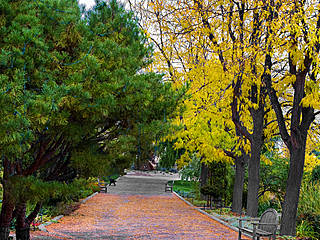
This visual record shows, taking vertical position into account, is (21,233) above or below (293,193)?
below

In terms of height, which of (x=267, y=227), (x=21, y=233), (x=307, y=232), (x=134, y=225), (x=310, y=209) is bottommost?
(x=134, y=225)

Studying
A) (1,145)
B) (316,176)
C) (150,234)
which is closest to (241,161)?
(316,176)

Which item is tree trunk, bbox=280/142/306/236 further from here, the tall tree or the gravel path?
the gravel path

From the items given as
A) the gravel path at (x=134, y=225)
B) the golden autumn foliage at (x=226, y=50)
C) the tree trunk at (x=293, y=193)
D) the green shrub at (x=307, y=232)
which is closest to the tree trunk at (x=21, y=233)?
the gravel path at (x=134, y=225)

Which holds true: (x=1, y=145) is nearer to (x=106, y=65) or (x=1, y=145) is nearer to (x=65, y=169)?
(x=106, y=65)

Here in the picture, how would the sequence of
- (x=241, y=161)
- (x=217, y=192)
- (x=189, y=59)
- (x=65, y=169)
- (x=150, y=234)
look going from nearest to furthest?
(x=65, y=169), (x=150, y=234), (x=189, y=59), (x=241, y=161), (x=217, y=192)

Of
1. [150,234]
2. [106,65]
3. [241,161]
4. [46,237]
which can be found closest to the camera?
[106,65]

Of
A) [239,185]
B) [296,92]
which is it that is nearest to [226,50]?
[296,92]

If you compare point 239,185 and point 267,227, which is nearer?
point 267,227

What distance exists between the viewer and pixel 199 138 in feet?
52.2

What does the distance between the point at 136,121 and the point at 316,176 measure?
50.7 feet

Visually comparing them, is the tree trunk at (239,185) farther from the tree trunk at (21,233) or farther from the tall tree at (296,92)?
the tree trunk at (21,233)

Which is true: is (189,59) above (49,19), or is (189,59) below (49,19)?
above

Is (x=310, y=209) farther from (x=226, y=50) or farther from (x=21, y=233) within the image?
(x=21, y=233)
